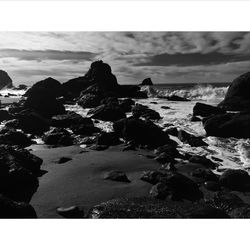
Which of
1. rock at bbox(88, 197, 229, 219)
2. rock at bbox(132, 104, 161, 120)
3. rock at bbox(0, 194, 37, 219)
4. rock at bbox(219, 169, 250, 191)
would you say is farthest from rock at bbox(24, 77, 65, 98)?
rock at bbox(219, 169, 250, 191)

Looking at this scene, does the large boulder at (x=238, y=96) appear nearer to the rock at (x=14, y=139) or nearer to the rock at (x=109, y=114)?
the rock at (x=109, y=114)

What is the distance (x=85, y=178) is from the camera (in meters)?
6.28

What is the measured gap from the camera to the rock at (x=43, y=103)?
1298 cm

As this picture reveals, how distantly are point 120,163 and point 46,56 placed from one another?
3.00 m

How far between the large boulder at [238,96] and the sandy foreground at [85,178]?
11.9 feet

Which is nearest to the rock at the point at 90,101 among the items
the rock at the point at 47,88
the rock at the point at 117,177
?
the rock at the point at 47,88

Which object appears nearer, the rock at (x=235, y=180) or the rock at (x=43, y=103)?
the rock at (x=235, y=180)

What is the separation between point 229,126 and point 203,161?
188 cm

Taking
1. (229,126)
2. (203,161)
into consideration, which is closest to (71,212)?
(203,161)

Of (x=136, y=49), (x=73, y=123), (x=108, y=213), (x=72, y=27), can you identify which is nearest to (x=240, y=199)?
(x=108, y=213)

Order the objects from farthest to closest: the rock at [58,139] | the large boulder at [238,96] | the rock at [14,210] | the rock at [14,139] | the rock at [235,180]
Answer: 1. the large boulder at [238,96]
2. the rock at [58,139]
3. the rock at [14,139]
4. the rock at [235,180]
5. the rock at [14,210]

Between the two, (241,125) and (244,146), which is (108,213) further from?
(241,125)

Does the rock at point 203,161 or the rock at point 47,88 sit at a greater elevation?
the rock at point 47,88
